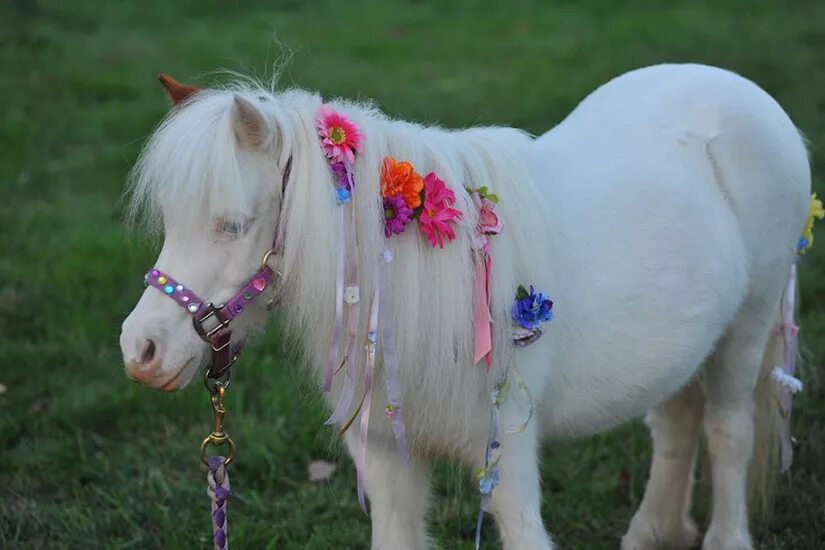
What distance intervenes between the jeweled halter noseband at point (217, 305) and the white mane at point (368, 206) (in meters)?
0.03

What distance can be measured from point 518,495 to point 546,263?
1.68 feet

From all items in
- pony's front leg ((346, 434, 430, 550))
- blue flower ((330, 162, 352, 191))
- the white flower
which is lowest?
pony's front leg ((346, 434, 430, 550))

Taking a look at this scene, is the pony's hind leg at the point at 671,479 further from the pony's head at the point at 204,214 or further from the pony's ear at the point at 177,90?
the pony's ear at the point at 177,90

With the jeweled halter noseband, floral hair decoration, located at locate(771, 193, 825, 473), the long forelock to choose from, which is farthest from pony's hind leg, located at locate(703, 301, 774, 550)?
the long forelock

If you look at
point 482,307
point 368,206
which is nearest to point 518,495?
point 482,307

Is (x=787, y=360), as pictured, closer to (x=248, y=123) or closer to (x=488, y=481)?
(x=488, y=481)

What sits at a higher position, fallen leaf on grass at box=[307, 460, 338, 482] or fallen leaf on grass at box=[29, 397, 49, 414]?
fallen leaf on grass at box=[307, 460, 338, 482]

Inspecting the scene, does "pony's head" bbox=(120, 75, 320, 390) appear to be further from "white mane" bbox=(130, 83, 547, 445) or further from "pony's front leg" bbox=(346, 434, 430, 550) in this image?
"pony's front leg" bbox=(346, 434, 430, 550)

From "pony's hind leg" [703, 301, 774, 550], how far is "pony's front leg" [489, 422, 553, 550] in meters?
0.97

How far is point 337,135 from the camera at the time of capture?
215 centimetres

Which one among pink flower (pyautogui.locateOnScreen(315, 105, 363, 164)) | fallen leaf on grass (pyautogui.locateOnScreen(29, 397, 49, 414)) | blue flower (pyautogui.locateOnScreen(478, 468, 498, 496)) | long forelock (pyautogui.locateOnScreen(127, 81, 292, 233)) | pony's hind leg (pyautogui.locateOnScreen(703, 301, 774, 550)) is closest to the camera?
long forelock (pyautogui.locateOnScreen(127, 81, 292, 233))

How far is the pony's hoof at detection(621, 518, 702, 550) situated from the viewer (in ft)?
10.8

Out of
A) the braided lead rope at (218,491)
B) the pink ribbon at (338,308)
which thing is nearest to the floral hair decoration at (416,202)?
the pink ribbon at (338,308)

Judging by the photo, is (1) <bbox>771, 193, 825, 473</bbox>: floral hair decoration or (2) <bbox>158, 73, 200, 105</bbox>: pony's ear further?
(1) <bbox>771, 193, 825, 473</bbox>: floral hair decoration
